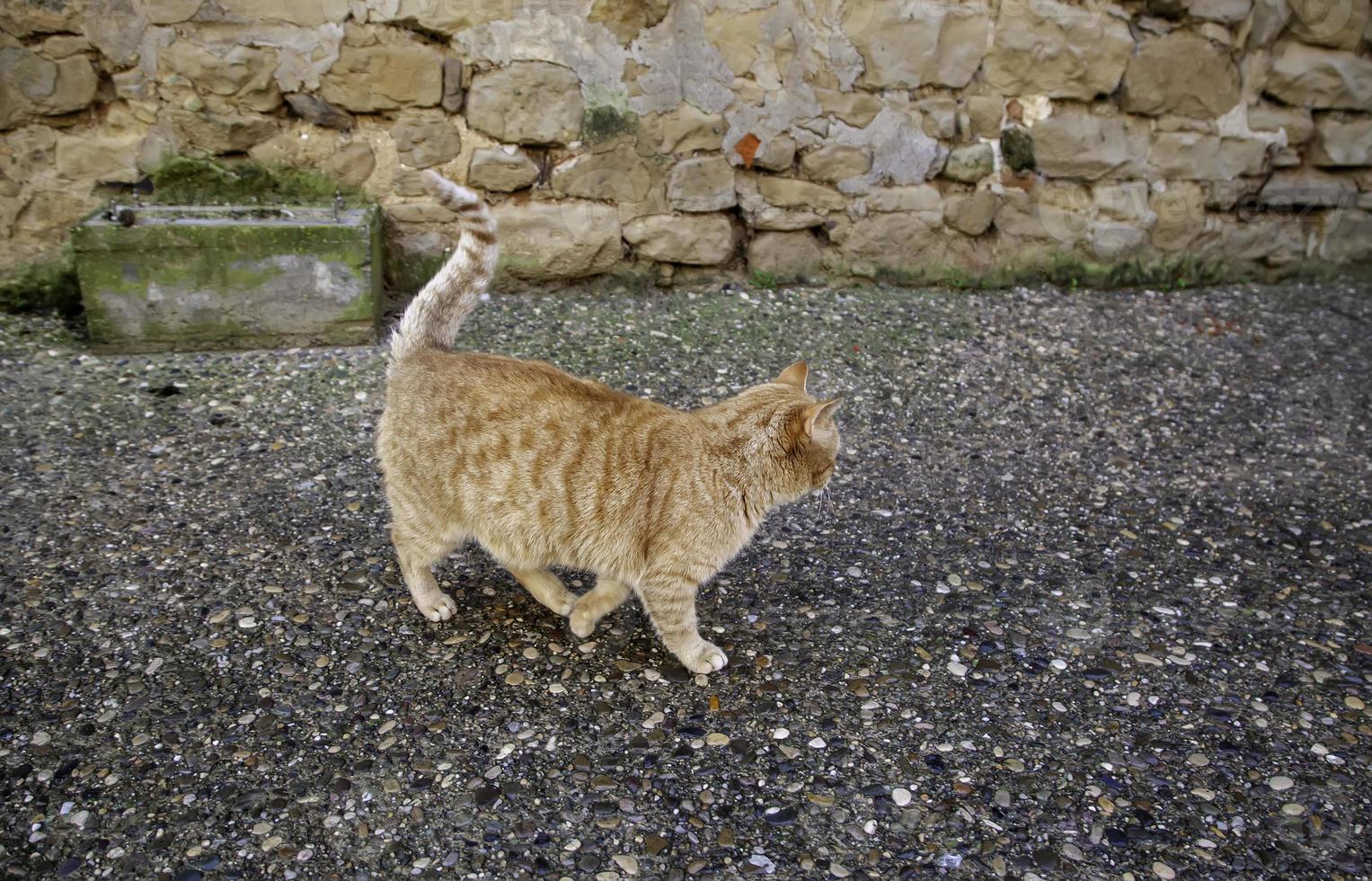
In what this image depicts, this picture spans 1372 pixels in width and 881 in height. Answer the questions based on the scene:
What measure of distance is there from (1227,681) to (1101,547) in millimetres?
858

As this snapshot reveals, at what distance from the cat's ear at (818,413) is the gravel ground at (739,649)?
75 centimetres

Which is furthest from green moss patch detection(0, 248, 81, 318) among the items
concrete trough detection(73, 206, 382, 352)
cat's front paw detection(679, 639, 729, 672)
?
cat's front paw detection(679, 639, 729, 672)

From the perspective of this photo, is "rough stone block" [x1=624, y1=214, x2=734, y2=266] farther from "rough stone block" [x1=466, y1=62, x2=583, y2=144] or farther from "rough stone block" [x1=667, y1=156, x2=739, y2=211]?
"rough stone block" [x1=466, y1=62, x2=583, y2=144]

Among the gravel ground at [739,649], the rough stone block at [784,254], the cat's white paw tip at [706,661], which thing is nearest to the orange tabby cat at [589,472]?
the cat's white paw tip at [706,661]

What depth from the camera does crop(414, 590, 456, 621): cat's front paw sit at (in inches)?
145

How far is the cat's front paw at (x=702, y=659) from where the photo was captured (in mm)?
3484

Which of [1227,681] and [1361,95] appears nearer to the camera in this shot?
[1227,681]

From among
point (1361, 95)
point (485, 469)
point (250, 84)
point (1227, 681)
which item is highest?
point (1361, 95)

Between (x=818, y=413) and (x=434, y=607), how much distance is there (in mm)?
1429

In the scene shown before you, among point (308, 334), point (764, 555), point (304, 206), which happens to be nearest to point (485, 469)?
point (764, 555)

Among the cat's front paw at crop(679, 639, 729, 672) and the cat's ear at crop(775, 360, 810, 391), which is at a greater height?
the cat's ear at crop(775, 360, 810, 391)

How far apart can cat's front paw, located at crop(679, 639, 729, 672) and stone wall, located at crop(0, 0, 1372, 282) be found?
3112 mm

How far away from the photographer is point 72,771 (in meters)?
2.93

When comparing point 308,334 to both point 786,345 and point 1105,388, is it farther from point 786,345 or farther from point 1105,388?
point 1105,388
